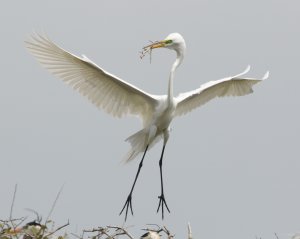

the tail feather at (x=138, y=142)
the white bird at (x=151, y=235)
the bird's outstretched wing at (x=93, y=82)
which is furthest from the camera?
the tail feather at (x=138, y=142)

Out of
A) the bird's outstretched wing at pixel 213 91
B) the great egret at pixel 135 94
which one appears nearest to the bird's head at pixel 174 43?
the great egret at pixel 135 94

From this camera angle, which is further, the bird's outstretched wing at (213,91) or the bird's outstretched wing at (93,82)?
the bird's outstretched wing at (213,91)

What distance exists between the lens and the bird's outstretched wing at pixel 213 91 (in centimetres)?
1051

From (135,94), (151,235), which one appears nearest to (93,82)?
(135,94)

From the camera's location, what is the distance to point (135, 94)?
33.1 feet

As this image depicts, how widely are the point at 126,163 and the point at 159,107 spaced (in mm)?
892

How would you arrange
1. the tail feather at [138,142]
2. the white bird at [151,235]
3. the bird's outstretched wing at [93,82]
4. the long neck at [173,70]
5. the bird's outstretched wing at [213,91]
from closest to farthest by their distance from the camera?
the white bird at [151,235], the bird's outstretched wing at [93,82], the long neck at [173,70], the tail feather at [138,142], the bird's outstretched wing at [213,91]

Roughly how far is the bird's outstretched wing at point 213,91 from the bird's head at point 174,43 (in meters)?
0.57

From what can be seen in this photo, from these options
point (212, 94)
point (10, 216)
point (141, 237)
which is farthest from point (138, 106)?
point (10, 216)

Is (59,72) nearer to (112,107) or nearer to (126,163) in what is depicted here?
(112,107)

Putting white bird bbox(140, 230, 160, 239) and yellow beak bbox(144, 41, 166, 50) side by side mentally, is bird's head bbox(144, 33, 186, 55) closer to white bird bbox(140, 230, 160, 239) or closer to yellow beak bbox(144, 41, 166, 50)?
yellow beak bbox(144, 41, 166, 50)

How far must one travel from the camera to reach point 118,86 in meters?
9.93

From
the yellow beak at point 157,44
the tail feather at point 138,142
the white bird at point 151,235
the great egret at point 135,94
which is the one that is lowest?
the white bird at point 151,235

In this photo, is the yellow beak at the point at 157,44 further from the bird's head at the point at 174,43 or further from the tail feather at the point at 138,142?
the tail feather at the point at 138,142
